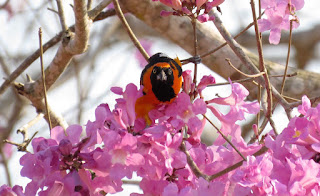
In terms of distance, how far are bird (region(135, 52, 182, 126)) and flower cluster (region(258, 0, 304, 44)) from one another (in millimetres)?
222

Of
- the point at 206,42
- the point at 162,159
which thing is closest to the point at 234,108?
the point at 162,159

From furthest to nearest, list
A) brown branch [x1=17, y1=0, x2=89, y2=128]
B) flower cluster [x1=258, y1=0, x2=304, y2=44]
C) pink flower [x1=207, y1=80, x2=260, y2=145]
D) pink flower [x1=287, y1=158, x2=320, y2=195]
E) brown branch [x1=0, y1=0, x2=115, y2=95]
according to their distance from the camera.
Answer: brown branch [x1=0, y1=0, x2=115, y2=95], brown branch [x1=17, y1=0, x2=89, y2=128], flower cluster [x1=258, y1=0, x2=304, y2=44], pink flower [x1=207, y1=80, x2=260, y2=145], pink flower [x1=287, y1=158, x2=320, y2=195]

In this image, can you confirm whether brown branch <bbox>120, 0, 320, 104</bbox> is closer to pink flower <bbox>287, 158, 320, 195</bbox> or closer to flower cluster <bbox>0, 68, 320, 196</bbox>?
flower cluster <bbox>0, 68, 320, 196</bbox>

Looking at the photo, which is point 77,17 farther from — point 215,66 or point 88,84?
point 88,84

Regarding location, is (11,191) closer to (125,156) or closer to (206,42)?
(125,156)

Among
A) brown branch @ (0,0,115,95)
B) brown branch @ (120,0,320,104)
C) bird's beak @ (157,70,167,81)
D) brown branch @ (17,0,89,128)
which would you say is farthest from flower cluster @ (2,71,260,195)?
brown branch @ (120,0,320,104)

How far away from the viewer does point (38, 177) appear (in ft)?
3.19

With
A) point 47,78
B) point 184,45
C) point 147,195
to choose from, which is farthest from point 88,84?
point 147,195

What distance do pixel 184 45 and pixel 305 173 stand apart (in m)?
1.37

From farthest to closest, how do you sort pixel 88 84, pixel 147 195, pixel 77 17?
pixel 88 84 < pixel 77 17 < pixel 147 195

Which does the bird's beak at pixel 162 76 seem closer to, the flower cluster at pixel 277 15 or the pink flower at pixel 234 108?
the pink flower at pixel 234 108

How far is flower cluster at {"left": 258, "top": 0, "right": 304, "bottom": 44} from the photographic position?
1.21m

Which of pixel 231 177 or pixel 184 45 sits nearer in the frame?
pixel 231 177

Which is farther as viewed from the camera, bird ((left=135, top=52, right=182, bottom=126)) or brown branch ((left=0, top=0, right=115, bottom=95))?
brown branch ((left=0, top=0, right=115, bottom=95))
